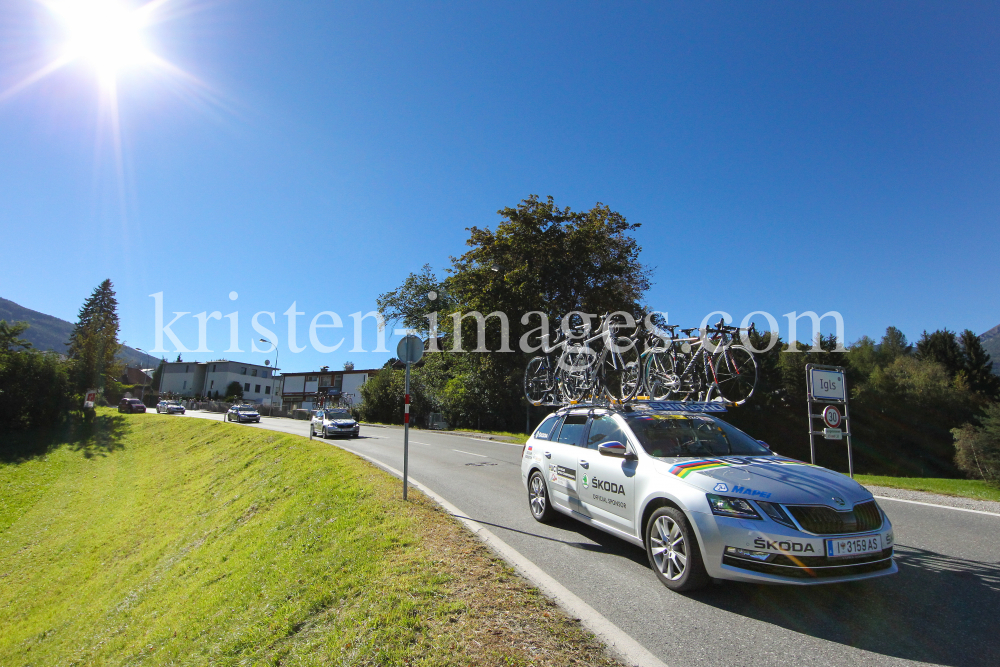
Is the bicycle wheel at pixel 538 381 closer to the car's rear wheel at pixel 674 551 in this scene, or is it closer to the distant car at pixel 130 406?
the car's rear wheel at pixel 674 551

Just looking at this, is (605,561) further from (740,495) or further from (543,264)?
(543,264)

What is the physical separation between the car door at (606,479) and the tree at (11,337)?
41.7m

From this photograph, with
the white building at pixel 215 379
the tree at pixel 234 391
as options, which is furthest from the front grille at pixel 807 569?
the white building at pixel 215 379

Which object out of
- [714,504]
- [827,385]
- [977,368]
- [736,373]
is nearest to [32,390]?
→ [736,373]

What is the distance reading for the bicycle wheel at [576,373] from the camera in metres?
11.1

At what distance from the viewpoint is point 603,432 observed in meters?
5.92

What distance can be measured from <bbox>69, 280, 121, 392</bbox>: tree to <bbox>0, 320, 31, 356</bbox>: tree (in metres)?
3.55

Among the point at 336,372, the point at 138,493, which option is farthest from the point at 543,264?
the point at 336,372

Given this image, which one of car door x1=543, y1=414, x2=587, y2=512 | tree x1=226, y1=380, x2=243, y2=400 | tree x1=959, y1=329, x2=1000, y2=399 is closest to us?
car door x1=543, y1=414, x2=587, y2=512

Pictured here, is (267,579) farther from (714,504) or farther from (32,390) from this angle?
(32,390)

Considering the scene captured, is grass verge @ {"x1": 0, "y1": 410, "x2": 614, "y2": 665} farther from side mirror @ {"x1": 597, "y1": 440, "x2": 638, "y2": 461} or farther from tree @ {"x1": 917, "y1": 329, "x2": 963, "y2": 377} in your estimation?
tree @ {"x1": 917, "y1": 329, "x2": 963, "y2": 377}

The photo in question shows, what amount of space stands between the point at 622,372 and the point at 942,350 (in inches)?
2242

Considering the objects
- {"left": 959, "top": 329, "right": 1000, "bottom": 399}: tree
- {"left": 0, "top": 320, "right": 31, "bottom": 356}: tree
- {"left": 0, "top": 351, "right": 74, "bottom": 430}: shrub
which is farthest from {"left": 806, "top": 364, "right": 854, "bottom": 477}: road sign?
{"left": 959, "top": 329, "right": 1000, "bottom": 399}: tree

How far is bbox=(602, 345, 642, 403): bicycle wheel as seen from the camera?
32.1 feet
